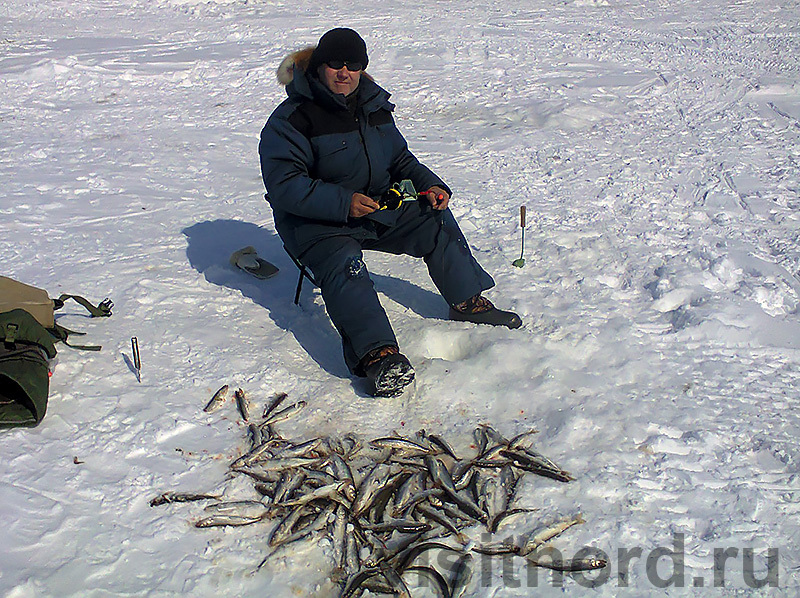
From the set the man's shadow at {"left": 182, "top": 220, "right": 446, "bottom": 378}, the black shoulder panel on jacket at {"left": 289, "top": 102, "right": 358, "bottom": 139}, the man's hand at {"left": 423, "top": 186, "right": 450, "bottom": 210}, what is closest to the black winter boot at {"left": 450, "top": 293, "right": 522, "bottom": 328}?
the man's shadow at {"left": 182, "top": 220, "right": 446, "bottom": 378}

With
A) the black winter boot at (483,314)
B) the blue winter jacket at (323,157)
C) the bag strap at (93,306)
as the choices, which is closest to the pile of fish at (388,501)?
the black winter boot at (483,314)

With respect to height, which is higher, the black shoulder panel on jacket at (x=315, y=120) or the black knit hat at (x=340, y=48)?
the black knit hat at (x=340, y=48)

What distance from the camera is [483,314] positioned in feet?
15.2

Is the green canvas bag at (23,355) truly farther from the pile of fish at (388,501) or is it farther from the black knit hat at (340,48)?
the black knit hat at (340,48)

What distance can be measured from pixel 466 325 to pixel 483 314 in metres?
0.13

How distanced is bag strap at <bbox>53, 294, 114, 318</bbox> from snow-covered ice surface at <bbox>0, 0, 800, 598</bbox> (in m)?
0.07

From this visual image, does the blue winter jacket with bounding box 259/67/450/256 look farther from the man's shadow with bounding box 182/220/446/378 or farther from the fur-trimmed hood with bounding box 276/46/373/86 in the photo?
the man's shadow with bounding box 182/220/446/378

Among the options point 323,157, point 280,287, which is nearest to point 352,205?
point 323,157

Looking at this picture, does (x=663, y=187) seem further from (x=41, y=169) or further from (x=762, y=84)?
(x=41, y=169)

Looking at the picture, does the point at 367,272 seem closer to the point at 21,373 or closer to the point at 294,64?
the point at 294,64

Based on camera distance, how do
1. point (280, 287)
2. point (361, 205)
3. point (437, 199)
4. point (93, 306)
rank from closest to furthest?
point (361, 205) < point (437, 199) < point (93, 306) < point (280, 287)

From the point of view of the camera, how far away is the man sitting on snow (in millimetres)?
4070

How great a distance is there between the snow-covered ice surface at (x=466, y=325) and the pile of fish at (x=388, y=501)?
0.28 feet

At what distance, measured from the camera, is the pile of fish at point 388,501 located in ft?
9.95
